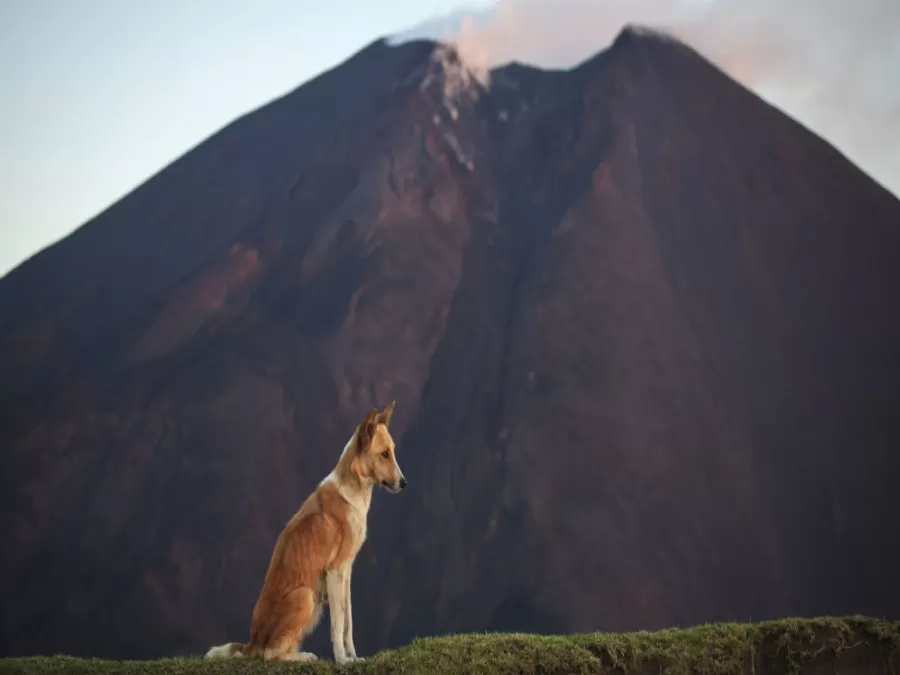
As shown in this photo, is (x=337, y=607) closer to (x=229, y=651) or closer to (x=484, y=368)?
(x=229, y=651)

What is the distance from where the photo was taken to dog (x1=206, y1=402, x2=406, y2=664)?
6.65 m

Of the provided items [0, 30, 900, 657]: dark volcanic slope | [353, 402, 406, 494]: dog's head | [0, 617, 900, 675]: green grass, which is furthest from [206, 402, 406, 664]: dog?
[0, 30, 900, 657]: dark volcanic slope

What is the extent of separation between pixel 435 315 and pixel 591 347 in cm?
416

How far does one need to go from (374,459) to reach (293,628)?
48.0 inches

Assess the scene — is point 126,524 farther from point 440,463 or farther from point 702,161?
point 702,161

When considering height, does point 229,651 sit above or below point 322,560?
below

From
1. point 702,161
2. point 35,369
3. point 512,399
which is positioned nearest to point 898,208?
point 702,161

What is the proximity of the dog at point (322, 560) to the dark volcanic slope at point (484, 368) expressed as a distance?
13406mm

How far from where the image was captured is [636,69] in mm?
28000

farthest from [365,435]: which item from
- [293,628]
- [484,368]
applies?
[484,368]

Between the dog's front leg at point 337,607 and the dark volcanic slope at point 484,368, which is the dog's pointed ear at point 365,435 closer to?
the dog's front leg at point 337,607

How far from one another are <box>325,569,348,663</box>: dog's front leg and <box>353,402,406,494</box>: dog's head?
665 mm

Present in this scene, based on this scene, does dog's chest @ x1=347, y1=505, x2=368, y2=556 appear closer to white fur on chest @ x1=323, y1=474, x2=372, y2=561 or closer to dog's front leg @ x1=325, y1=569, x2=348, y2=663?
white fur on chest @ x1=323, y1=474, x2=372, y2=561

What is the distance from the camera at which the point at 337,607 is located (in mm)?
6746
